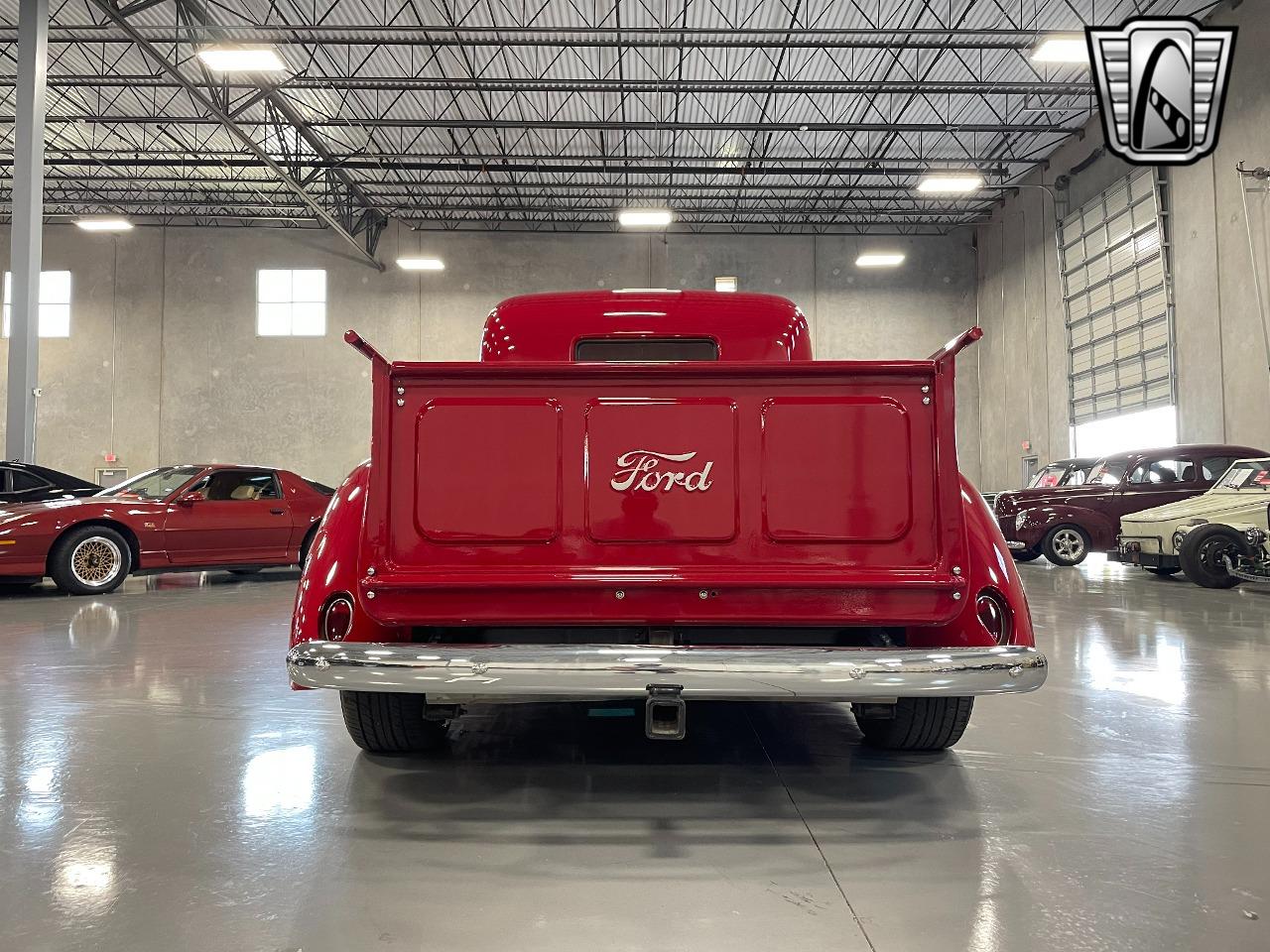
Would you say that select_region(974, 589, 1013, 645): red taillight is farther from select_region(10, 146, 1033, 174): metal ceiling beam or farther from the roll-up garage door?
select_region(10, 146, 1033, 174): metal ceiling beam

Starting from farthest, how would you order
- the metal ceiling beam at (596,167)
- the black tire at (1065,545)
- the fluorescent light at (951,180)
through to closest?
the metal ceiling beam at (596,167), the fluorescent light at (951,180), the black tire at (1065,545)

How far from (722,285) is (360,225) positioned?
376 inches

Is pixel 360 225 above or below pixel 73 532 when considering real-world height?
above

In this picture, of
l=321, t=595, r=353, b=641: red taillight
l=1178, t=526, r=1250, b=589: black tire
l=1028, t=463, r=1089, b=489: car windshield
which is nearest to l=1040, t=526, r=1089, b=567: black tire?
l=1028, t=463, r=1089, b=489: car windshield

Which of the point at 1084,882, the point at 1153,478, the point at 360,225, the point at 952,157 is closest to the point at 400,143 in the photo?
the point at 360,225

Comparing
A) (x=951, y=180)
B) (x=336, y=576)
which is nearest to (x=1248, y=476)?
(x=951, y=180)

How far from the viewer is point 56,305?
2327 centimetres

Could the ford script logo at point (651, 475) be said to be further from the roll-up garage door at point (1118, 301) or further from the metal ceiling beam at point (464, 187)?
the metal ceiling beam at point (464, 187)

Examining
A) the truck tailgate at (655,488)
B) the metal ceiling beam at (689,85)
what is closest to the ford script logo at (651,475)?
the truck tailgate at (655,488)

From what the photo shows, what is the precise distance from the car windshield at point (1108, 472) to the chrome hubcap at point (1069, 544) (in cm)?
81

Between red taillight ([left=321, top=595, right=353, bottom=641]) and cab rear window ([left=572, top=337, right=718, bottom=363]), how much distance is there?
187 cm

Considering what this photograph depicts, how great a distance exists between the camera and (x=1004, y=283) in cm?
2123

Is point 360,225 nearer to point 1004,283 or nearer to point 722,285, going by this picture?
point 722,285

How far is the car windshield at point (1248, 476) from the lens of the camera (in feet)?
30.9
